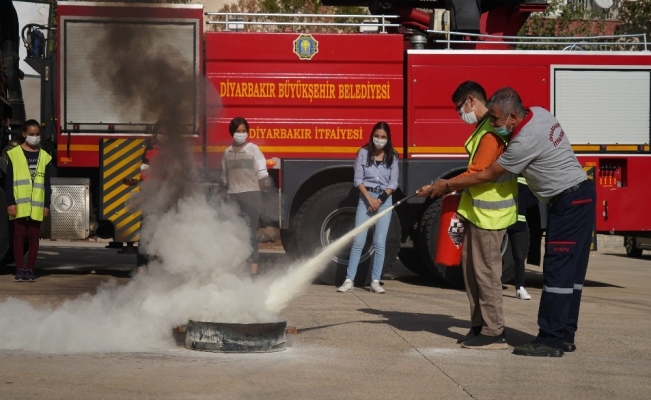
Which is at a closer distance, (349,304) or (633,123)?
(349,304)

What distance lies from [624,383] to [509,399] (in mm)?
1056

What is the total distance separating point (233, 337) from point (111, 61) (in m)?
2.69

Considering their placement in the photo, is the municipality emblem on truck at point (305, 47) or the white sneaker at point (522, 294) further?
the municipality emblem on truck at point (305, 47)

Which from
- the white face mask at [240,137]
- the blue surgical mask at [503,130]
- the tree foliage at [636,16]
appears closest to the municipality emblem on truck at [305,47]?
the white face mask at [240,137]

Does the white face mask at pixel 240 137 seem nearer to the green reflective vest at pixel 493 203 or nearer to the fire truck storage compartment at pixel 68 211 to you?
the fire truck storage compartment at pixel 68 211

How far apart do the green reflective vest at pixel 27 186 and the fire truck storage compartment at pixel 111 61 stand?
642 millimetres

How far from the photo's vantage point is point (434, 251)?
1266cm

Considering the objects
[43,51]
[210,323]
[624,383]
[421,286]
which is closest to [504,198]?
[624,383]

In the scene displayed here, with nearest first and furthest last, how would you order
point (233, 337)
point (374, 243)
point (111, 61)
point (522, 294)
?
point (233, 337) < point (111, 61) < point (522, 294) < point (374, 243)

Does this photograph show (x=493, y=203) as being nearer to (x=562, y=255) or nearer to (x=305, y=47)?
(x=562, y=255)

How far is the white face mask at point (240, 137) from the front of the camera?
11430 mm

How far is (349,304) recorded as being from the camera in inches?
425

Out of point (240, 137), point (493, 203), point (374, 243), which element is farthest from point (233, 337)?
point (374, 243)

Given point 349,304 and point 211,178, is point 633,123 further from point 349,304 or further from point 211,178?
point 211,178
